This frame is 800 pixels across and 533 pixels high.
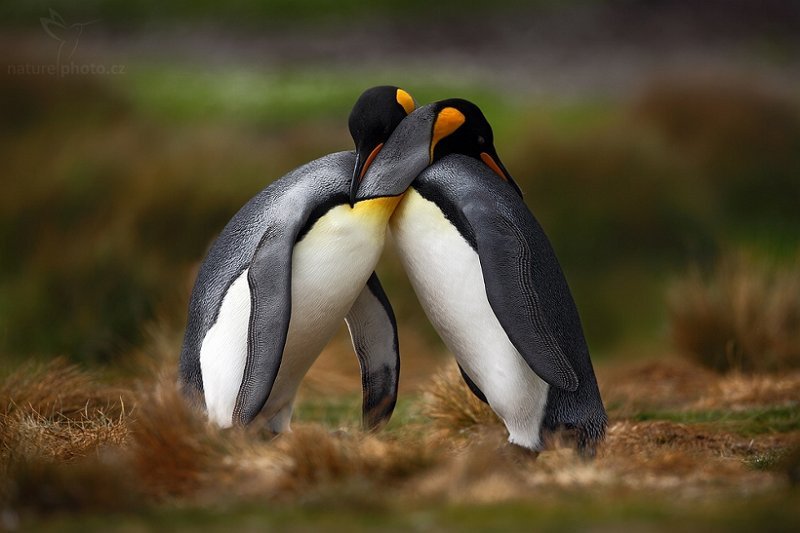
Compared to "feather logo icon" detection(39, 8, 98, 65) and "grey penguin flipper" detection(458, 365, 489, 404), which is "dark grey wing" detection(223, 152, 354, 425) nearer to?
"grey penguin flipper" detection(458, 365, 489, 404)

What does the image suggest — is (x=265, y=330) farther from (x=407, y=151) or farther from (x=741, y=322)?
(x=741, y=322)

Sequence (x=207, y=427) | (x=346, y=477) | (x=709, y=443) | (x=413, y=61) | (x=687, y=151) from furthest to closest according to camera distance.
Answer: (x=413, y=61) → (x=687, y=151) → (x=709, y=443) → (x=207, y=427) → (x=346, y=477)

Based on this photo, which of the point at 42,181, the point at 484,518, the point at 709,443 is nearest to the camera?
the point at 484,518

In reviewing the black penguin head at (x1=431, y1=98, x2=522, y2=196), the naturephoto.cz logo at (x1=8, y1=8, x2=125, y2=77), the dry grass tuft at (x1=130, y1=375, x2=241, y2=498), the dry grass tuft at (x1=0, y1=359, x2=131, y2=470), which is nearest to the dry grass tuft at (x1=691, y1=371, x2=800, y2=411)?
the black penguin head at (x1=431, y1=98, x2=522, y2=196)

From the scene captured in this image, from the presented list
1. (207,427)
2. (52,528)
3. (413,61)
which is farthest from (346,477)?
(413,61)

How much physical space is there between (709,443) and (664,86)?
1095cm

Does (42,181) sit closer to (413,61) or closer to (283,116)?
(283,116)

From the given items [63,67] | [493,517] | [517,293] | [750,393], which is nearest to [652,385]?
[750,393]

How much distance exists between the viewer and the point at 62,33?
1919 cm

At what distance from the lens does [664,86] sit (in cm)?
1600

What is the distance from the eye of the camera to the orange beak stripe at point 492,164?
5363 mm

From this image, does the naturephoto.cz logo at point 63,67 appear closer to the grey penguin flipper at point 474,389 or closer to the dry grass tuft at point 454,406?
the dry grass tuft at point 454,406

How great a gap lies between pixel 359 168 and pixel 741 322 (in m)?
3.79

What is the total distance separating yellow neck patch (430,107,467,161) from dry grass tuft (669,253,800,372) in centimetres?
330
